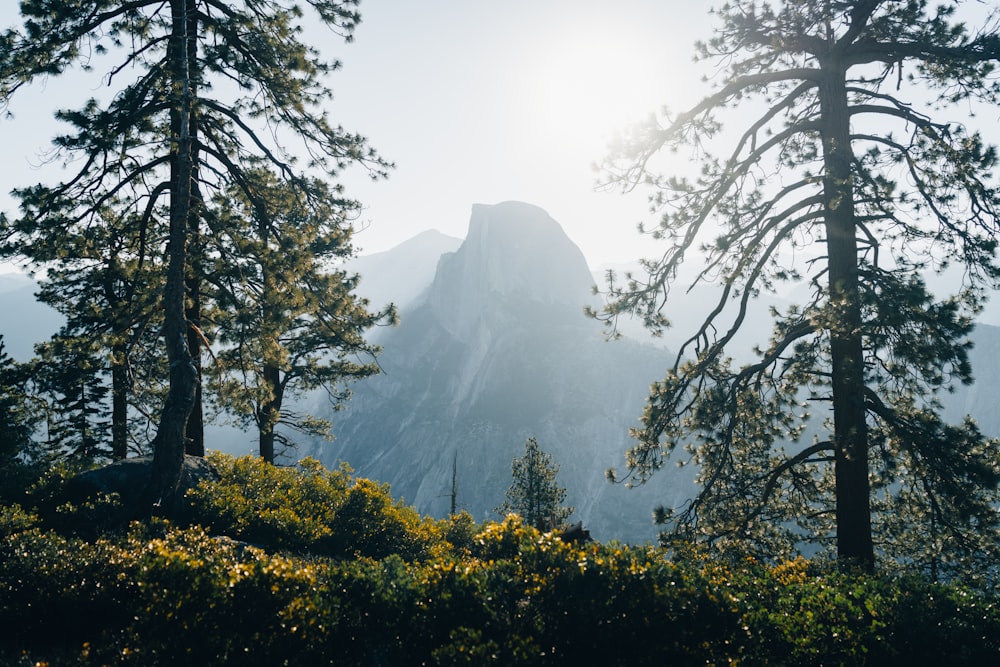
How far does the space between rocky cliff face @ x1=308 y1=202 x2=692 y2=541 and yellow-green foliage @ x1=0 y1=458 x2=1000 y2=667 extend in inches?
5016

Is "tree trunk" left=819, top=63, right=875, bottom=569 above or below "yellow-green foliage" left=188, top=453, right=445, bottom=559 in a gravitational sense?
above

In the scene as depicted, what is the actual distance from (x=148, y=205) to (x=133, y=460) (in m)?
5.60

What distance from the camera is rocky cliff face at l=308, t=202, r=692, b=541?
5497 inches

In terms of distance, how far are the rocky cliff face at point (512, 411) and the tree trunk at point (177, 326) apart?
12533 centimetres

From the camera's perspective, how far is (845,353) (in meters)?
8.50

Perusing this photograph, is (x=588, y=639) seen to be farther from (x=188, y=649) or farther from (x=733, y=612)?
(x=188, y=649)

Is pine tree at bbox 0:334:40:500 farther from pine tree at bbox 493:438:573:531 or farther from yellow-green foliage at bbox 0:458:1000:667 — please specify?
pine tree at bbox 493:438:573:531

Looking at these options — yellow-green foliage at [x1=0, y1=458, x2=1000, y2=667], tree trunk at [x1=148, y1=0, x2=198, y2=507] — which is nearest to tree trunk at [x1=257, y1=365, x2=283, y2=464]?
tree trunk at [x1=148, y1=0, x2=198, y2=507]

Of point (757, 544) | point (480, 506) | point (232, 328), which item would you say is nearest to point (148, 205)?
point (232, 328)

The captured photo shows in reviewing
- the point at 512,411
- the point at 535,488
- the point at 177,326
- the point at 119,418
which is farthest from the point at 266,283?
the point at 512,411

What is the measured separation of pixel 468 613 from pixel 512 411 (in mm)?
158575

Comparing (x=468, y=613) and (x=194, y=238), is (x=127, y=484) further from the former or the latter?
(x=468, y=613)

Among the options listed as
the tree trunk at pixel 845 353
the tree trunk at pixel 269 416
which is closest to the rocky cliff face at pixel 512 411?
the tree trunk at pixel 269 416

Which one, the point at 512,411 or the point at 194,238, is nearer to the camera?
the point at 194,238
